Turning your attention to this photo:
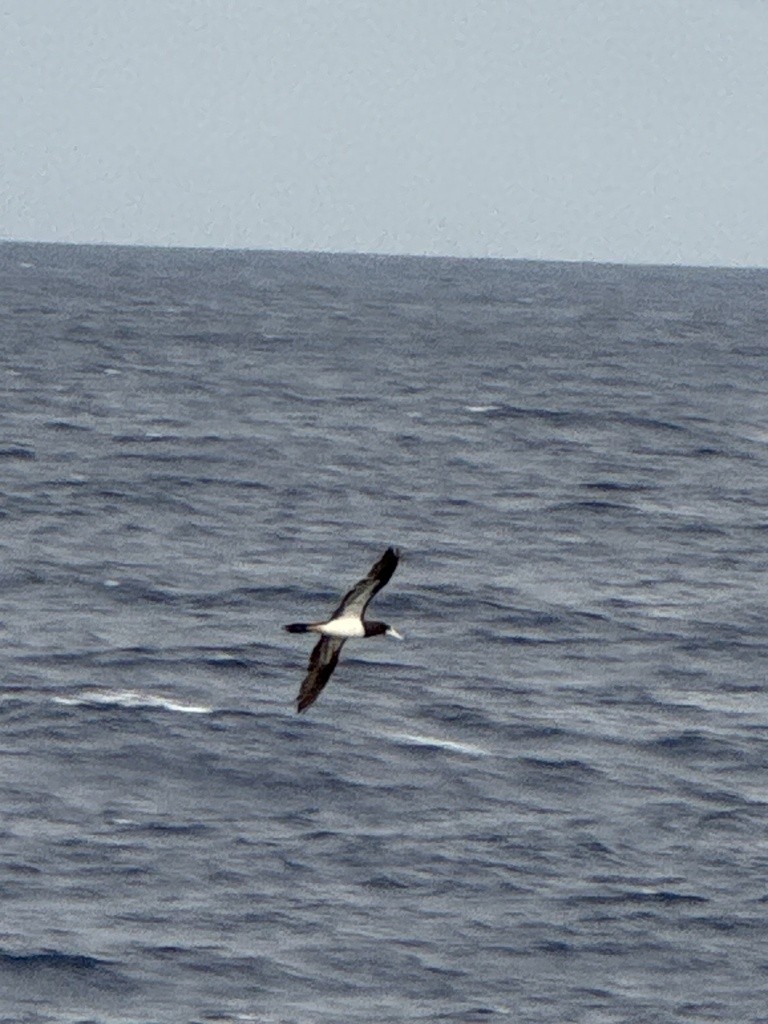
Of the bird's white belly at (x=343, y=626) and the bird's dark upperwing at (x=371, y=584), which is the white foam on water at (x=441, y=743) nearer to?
the bird's white belly at (x=343, y=626)

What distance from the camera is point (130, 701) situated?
1410 inches

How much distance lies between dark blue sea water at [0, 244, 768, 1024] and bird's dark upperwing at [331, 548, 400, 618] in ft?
21.2

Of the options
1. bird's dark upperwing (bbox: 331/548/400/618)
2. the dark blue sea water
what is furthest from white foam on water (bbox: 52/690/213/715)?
bird's dark upperwing (bbox: 331/548/400/618)

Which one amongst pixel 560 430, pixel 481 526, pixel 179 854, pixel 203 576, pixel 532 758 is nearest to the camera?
pixel 179 854

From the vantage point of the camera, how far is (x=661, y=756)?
34250 mm

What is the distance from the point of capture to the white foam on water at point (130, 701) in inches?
1399

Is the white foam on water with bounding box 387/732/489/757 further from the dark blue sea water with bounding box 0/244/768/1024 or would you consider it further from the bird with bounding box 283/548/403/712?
the bird with bounding box 283/548/403/712

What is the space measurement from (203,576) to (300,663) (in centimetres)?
698

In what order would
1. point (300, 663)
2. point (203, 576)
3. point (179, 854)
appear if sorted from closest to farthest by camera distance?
point (179, 854) < point (300, 663) < point (203, 576)

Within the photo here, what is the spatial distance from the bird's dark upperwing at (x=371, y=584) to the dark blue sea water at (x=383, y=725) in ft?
21.2

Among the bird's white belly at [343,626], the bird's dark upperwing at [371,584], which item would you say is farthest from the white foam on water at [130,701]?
the bird's dark upperwing at [371,584]

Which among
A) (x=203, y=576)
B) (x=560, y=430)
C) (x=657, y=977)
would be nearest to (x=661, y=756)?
(x=657, y=977)

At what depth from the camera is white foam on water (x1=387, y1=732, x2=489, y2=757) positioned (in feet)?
112

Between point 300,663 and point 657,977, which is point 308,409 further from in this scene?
point 657,977
